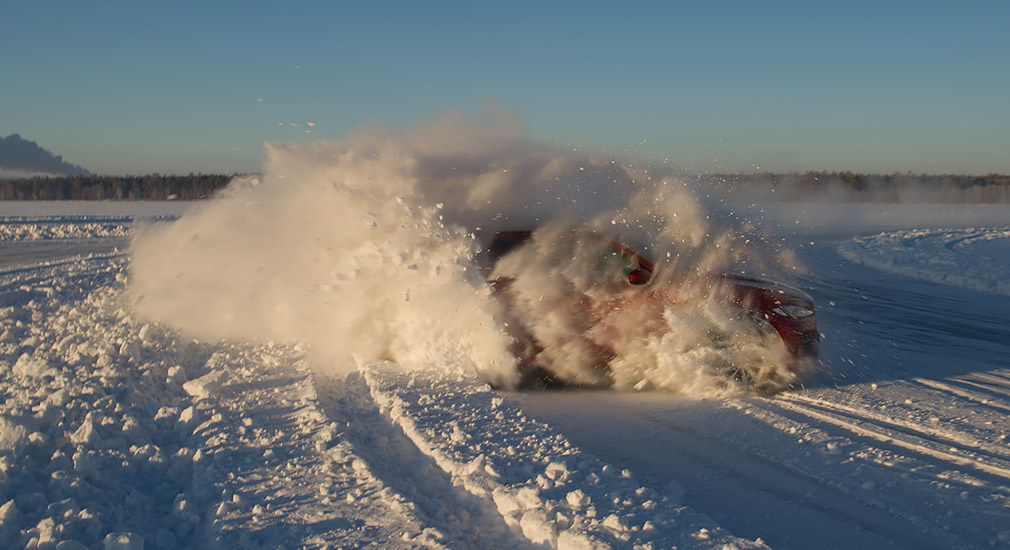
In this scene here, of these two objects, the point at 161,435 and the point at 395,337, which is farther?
the point at 395,337

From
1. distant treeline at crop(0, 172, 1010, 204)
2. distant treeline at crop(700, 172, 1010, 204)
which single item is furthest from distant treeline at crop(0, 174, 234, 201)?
distant treeline at crop(700, 172, 1010, 204)

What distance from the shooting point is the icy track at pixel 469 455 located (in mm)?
3299

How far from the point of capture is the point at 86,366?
6266 millimetres

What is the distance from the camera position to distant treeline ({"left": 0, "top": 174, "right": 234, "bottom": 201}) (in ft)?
255

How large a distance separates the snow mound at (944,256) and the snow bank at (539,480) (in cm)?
1081

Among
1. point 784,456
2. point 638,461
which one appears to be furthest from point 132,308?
point 784,456

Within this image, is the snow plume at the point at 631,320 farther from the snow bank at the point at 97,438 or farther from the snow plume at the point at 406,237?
the snow bank at the point at 97,438

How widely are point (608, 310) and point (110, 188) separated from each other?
9469 cm

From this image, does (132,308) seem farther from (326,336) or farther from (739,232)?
(739,232)

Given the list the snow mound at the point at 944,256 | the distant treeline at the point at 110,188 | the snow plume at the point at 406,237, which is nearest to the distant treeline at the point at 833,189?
the distant treeline at the point at 110,188

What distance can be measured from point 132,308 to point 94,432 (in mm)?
5630

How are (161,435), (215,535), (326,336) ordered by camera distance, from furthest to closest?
(326,336) → (161,435) → (215,535)

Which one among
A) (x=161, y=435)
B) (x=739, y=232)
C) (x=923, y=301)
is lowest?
(x=161, y=435)

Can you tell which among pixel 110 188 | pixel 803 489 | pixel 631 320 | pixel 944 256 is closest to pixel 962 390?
pixel 631 320
